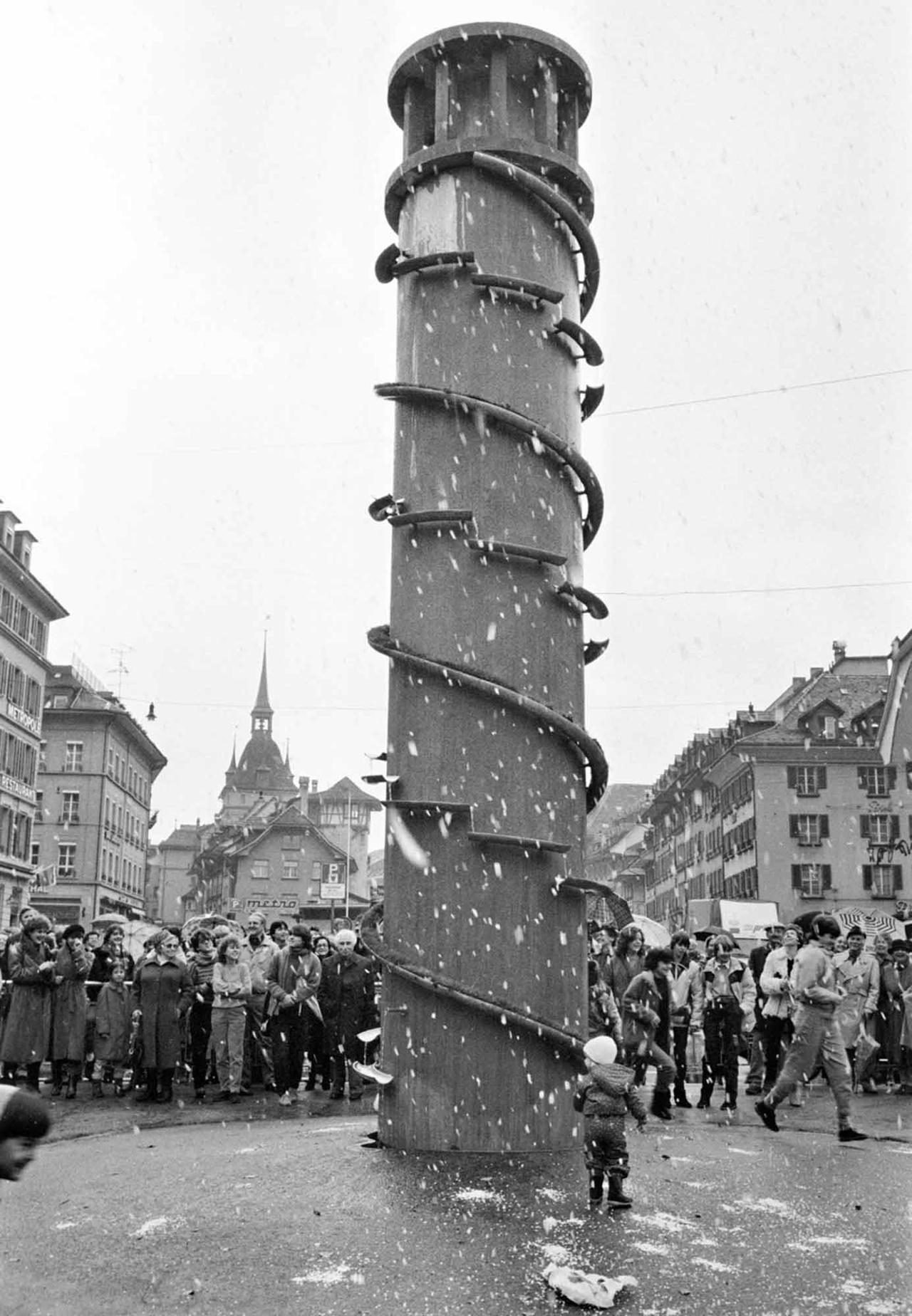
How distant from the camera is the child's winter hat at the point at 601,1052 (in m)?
7.12

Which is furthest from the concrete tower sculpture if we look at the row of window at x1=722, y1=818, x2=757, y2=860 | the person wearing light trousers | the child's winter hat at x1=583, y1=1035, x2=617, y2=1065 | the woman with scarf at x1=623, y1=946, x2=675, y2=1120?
the row of window at x1=722, y1=818, x2=757, y2=860

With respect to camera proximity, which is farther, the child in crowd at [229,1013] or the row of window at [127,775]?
the row of window at [127,775]

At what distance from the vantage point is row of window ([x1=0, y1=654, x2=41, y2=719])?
6038 cm

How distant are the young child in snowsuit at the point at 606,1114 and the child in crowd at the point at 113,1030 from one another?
8.97 meters

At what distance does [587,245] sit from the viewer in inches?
345

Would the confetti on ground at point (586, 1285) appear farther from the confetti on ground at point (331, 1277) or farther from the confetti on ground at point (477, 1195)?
the confetti on ground at point (477, 1195)

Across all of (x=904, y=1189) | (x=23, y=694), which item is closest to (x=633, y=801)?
(x=23, y=694)

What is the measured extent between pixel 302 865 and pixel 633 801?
226 feet

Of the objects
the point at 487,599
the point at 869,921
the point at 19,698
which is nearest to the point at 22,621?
the point at 19,698

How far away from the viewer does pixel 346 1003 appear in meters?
14.7

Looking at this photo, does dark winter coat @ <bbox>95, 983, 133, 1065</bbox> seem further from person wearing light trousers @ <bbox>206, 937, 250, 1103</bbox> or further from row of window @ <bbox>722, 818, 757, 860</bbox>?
row of window @ <bbox>722, 818, 757, 860</bbox>

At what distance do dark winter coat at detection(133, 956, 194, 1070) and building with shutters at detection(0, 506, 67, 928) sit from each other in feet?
150

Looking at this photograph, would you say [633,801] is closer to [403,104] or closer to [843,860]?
[843,860]

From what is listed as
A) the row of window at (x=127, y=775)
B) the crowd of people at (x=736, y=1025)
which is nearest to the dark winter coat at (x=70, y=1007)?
the crowd of people at (x=736, y=1025)
